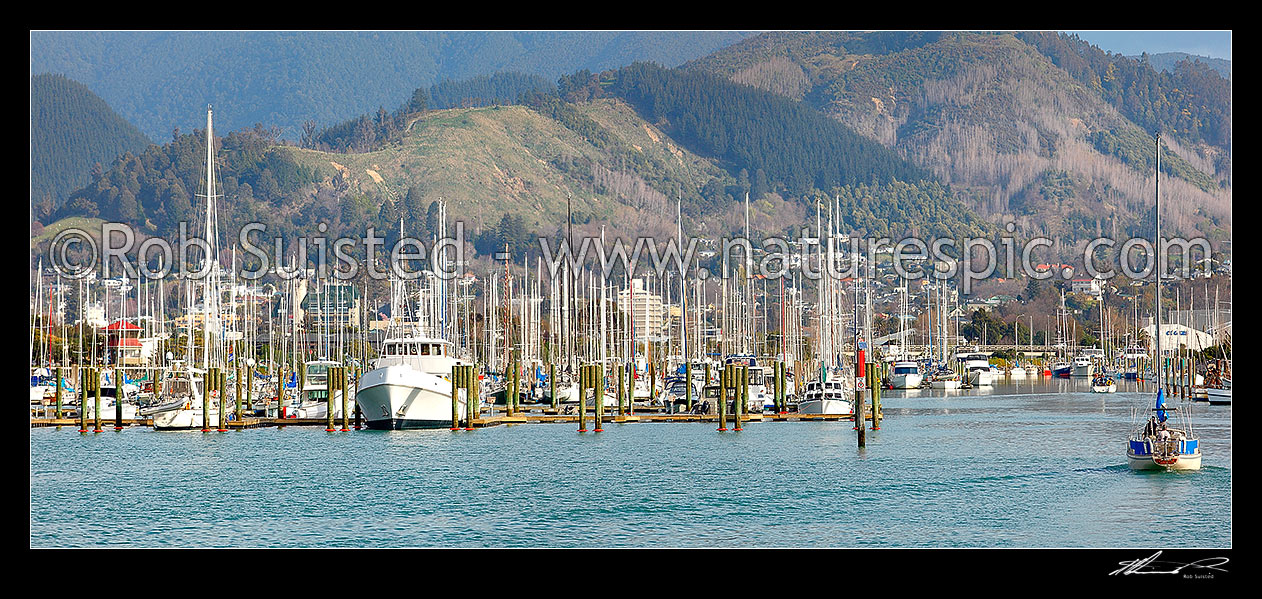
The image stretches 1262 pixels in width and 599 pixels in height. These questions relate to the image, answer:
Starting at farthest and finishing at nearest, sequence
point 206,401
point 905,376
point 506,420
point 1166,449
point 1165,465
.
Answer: point 905,376 < point 506,420 < point 206,401 < point 1165,465 < point 1166,449

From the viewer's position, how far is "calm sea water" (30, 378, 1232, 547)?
125 ft

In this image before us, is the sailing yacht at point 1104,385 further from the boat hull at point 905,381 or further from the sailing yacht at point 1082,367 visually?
the sailing yacht at point 1082,367

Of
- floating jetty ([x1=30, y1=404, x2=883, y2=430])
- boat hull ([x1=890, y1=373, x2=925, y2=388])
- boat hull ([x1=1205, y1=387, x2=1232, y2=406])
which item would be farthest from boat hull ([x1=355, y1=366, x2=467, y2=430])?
boat hull ([x1=890, y1=373, x2=925, y2=388])

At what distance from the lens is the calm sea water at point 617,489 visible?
125ft

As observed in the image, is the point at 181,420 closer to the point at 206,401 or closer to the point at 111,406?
the point at 206,401

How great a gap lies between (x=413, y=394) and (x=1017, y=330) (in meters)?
149

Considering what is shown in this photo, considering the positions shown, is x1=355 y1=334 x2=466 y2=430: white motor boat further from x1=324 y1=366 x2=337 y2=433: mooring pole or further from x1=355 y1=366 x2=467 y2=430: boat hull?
x1=324 y1=366 x2=337 y2=433: mooring pole

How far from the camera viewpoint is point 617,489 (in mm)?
46469

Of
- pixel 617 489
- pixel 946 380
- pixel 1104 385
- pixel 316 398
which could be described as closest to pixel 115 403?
pixel 316 398

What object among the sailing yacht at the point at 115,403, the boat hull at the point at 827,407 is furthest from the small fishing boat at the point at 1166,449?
the sailing yacht at the point at 115,403

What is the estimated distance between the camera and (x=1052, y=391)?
118750 millimetres

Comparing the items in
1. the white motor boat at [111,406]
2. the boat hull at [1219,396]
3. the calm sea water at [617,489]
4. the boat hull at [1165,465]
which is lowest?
the calm sea water at [617,489]

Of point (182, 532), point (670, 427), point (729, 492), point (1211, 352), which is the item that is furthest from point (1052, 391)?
point (182, 532)
